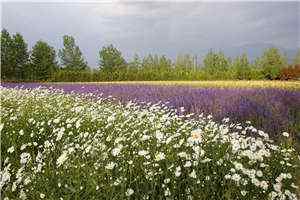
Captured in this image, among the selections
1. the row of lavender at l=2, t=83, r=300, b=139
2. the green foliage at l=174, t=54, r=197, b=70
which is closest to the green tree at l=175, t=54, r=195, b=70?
the green foliage at l=174, t=54, r=197, b=70

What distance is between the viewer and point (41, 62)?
42406mm

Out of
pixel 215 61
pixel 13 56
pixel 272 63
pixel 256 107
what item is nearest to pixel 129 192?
pixel 256 107

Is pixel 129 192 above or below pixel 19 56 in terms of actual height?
below

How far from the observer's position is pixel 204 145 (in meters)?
4.71

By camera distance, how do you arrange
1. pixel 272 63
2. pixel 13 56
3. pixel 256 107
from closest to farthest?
pixel 256 107, pixel 13 56, pixel 272 63

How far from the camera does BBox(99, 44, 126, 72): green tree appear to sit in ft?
145

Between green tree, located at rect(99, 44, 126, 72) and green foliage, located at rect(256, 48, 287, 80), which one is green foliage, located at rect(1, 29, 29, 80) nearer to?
green tree, located at rect(99, 44, 126, 72)

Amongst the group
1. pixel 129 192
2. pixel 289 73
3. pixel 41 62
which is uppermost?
pixel 41 62

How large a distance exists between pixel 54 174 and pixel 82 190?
1.88 ft

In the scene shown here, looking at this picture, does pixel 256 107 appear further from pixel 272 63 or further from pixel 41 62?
pixel 272 63

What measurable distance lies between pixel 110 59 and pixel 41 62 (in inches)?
265

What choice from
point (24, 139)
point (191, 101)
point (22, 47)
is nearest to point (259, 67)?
point (22, 47)

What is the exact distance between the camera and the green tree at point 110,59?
44.2m

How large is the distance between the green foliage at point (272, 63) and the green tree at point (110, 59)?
1400cm
